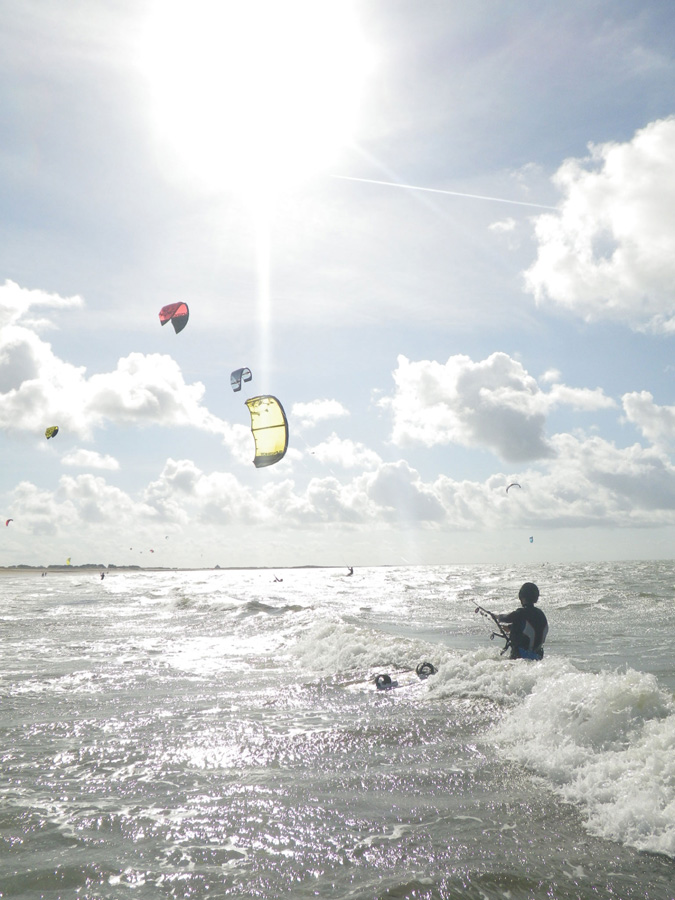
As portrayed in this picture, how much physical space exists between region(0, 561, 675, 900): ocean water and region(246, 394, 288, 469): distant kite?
16.4 feet

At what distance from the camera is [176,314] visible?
18.3 meters

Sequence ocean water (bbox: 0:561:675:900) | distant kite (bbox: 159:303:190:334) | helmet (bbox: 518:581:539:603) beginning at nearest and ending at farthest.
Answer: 1. ocean water (bbox: 0:561:675:900)
2. helmet (bbox: 518:581:539:603)
3. distant kite (bbox: 159:303:190:334)

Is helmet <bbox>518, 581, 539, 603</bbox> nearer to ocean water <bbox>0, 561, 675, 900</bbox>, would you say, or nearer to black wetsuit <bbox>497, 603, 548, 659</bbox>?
black wetsuit <bbox>497, 603, 548, 659</bbox>

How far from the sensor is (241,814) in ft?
15.4

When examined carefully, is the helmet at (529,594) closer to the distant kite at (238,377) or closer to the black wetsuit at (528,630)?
the black wetsuit at (528,630)

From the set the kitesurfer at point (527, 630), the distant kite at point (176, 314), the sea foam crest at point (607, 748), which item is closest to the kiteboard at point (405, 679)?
the kitesurfer at point (527, 630)

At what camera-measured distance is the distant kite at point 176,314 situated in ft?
57.9

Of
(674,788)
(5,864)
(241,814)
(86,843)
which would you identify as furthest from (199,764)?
(674,788)

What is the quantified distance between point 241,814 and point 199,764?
1.35 metres

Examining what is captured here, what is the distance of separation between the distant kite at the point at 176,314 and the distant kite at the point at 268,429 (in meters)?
3.86

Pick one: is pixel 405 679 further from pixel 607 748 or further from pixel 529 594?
pixel 607 748

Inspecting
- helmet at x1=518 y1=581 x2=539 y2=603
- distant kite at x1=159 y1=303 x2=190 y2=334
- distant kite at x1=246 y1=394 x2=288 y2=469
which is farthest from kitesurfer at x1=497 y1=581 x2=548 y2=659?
distant kite at x1=159 y1=303 x2=190 y2=334

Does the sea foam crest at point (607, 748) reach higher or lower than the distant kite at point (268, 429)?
lower

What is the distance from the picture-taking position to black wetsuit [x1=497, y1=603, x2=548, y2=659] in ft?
31.0
